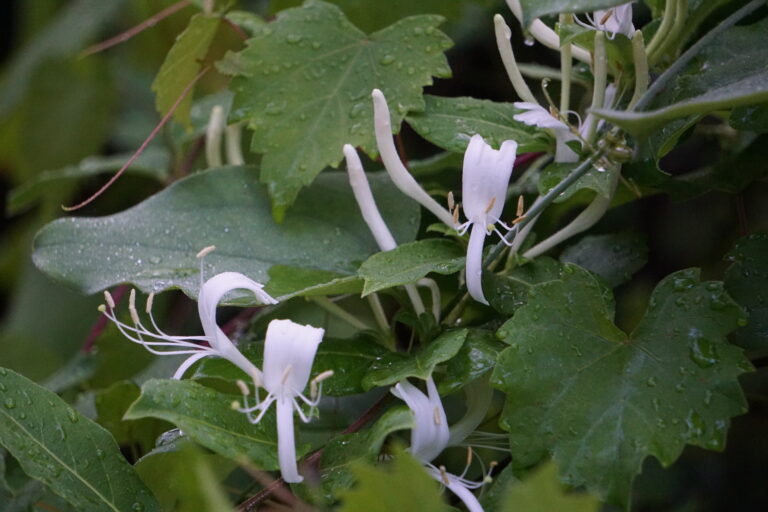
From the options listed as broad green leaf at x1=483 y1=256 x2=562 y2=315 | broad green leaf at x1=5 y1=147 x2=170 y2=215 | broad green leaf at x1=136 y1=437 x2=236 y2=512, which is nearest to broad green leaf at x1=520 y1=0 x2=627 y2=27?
broad green leaf at x1=483 y1=256 x2=562 y2=315

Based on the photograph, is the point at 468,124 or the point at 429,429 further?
the point at 468,124

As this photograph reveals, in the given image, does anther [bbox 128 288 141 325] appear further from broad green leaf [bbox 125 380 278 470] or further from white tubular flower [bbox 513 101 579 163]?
white tubular flower [bbox 513 101 579 163]

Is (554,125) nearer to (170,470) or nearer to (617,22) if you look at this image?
(617,22)

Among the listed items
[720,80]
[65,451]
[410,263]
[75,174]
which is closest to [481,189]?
[410,263]

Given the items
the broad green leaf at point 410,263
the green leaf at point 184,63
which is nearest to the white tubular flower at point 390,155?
the broad green leaf at point 410,263

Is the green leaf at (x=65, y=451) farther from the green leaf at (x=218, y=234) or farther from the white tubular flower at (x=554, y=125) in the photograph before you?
the white tubular flower at (x=554, y=125)

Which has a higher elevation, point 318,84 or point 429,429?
point 318,84

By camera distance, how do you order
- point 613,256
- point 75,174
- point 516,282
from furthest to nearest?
point 75,174
point 613,256
point 516,282
